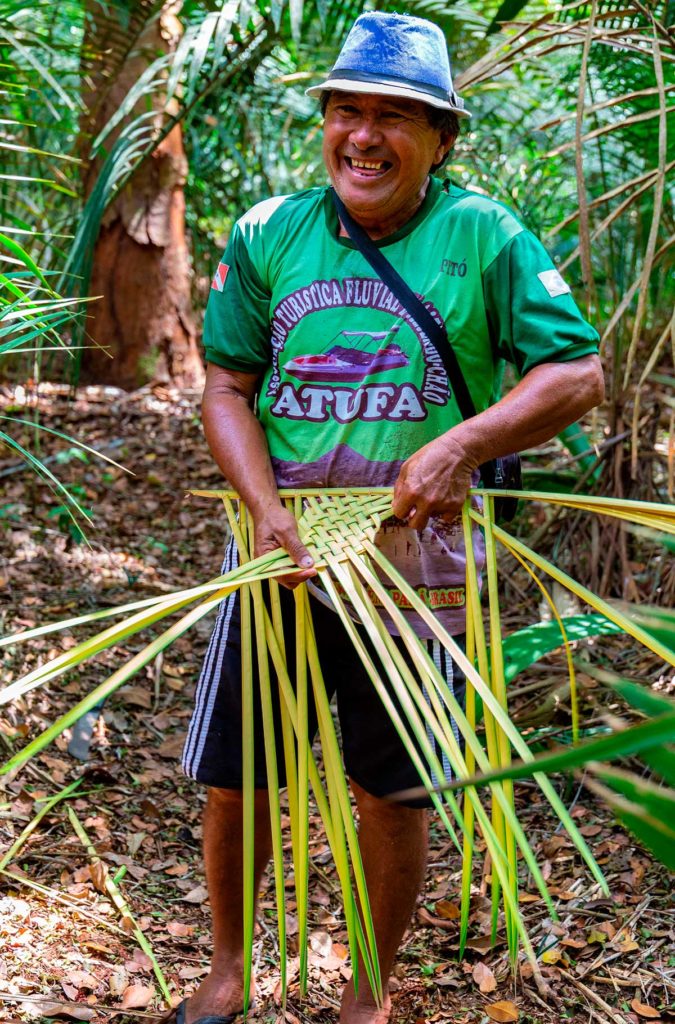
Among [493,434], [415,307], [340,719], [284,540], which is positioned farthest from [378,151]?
[340,719]

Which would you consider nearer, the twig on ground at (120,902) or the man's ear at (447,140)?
the man's ear at (447,140)

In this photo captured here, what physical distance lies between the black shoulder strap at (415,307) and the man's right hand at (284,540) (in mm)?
323

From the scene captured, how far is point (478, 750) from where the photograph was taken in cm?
112

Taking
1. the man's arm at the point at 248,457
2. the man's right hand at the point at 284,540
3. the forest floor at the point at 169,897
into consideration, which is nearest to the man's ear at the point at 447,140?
the man's arm at the point at 248,457

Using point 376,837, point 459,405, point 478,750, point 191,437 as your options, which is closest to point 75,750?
point 376,837

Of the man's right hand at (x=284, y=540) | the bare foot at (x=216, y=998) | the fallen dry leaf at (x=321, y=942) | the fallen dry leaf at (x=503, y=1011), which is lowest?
the fallen dry leaf at (x=321, y=942)

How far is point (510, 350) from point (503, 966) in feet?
3.70

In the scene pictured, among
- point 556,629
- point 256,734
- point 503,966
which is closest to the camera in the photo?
point 256,734

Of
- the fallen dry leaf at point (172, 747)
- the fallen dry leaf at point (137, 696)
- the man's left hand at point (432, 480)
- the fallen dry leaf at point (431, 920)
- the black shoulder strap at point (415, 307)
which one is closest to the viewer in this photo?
the man's left hand at point (432, 480)

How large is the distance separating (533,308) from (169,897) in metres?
1.38

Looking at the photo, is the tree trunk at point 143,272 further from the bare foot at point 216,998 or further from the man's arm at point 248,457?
the bare foot at point 216,998

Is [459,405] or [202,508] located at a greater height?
[459,405]

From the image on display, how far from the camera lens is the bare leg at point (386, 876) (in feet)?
5.56

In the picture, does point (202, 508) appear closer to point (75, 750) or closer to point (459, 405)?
point (75, 750)
